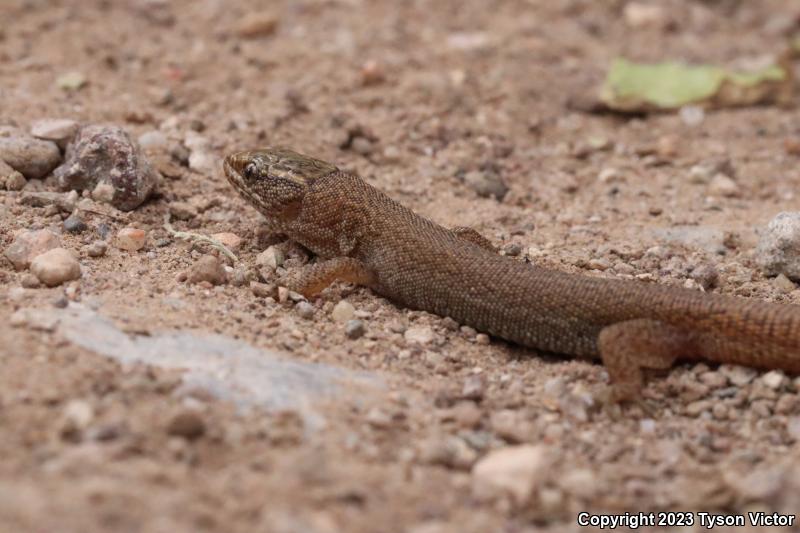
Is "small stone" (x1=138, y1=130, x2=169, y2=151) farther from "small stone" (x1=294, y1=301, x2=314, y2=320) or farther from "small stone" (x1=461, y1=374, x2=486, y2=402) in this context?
"small stone" (x1=461, y1=374, x2=486, y2=402)

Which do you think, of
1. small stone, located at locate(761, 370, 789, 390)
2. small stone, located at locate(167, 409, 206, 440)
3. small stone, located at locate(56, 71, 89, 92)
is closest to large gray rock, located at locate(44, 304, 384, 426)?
small stone, located at locate(167, 409, 206, 440)

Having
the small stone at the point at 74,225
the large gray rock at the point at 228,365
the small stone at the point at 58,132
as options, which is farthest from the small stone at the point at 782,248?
the small stone at the point at 58,132

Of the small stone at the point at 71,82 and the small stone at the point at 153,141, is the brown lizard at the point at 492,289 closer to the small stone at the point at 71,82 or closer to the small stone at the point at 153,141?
the small stone at the point at 153,141

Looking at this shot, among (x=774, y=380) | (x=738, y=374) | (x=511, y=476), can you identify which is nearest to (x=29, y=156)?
(x=511, y=476)

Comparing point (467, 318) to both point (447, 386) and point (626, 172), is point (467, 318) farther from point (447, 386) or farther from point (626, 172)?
point (626, 172)

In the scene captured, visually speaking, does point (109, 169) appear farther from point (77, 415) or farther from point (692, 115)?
point (692, 115)

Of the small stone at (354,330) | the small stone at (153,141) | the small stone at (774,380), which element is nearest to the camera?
the small stone at (774,380)

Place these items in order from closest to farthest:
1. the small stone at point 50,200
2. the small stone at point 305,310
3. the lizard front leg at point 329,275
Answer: the small stone at point 305,310
the lizard front leg at point 329,275
the small stone at point 50,200
